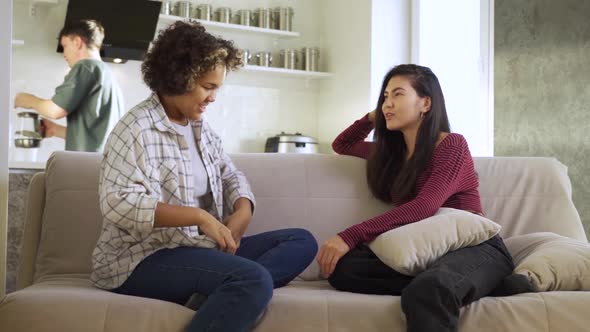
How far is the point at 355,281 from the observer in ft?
6.89

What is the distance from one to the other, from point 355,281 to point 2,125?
1.07 m

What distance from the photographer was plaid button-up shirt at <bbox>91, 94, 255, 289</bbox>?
6.06ft

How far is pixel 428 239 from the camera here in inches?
80.4

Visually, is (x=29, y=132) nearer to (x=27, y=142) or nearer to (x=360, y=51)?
(x=27, y=142)

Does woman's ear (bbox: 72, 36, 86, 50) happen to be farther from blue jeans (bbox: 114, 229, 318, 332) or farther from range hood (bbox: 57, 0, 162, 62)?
blue jeans (bbox: 114, 229, 318, 332)

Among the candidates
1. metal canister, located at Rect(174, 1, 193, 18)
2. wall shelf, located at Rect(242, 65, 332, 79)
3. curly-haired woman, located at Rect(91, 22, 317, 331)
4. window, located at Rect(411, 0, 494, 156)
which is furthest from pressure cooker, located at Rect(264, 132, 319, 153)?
curly-haired woman, located at Rect(91, 22, 317, 331)

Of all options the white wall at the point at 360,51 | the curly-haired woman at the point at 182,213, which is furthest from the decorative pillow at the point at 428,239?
the white wall at the point at 360,51

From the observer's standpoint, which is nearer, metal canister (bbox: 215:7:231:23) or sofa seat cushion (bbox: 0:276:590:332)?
sofa seat cushion (bbox: 0:276:590:332)

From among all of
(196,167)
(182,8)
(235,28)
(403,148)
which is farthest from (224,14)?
(196,167)

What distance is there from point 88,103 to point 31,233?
6.07 ft

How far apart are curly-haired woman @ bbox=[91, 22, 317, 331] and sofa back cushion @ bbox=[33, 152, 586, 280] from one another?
0.82 feet

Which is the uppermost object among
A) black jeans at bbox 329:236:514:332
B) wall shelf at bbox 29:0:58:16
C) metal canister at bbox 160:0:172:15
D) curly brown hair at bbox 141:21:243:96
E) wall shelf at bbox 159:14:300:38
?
metal canister at bbox 160:0:172:15

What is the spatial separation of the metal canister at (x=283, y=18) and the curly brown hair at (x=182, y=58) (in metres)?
4.06

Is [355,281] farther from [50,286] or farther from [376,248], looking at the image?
[50,286]
